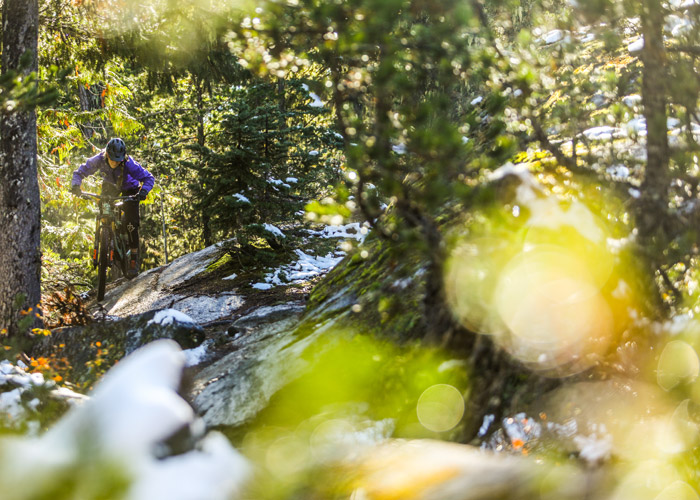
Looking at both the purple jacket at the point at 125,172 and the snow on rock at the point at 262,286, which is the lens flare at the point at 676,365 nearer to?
the snow on rock at the point at 262,286

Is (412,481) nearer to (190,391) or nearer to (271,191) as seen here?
(190,391)

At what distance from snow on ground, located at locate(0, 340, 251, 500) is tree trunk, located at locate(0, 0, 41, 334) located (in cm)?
488

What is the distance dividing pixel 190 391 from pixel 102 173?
19.7 ft

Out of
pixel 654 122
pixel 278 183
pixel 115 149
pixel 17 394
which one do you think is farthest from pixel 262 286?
pixel 654 122

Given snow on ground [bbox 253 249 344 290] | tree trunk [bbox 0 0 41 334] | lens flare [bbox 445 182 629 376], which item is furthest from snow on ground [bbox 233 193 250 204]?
lens flare [bbox 445 182 629 376]

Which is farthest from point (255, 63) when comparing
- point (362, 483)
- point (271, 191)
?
point (271, 191)

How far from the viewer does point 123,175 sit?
9000mm

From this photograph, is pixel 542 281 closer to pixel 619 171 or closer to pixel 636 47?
pixel 619 171

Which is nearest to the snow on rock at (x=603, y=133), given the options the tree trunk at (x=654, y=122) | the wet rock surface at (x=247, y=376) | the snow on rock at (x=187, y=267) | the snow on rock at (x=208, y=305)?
the tree trunk at (x=654, y=122)

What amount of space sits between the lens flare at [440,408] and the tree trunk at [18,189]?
527 centimetres

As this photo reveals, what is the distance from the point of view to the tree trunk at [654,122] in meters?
2.72

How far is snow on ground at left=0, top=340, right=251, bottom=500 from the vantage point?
213 centimetres

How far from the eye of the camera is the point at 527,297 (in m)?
2.97

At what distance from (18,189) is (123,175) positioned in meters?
2.52
